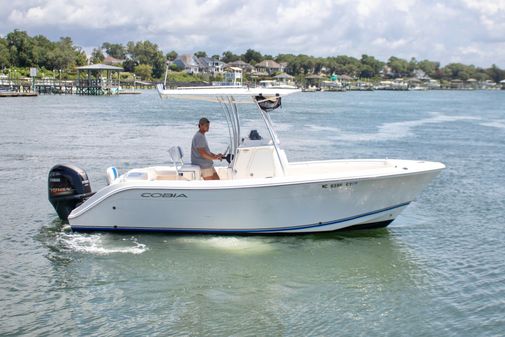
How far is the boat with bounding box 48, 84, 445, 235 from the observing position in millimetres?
10422

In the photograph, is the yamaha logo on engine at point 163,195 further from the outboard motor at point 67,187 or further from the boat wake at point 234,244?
the outboard motor at point 67,187

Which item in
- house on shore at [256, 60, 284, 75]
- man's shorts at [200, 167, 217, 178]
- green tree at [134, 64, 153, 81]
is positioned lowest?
man's shorts at [200, 167, 217, 178]

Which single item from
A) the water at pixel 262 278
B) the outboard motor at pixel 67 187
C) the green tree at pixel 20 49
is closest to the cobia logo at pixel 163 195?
the water at pixel 262 278

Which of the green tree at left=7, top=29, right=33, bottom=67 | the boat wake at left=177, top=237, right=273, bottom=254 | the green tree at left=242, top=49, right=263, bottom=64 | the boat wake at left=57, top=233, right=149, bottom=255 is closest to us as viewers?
the boat wake at left=57, top=233, right=149, bottom=255

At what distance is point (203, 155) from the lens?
11203mm

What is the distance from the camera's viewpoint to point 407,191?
11078mm

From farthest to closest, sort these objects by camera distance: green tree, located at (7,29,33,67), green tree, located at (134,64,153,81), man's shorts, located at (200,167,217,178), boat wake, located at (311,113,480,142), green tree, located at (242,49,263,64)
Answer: green tree, located at (242,49,263,64) < green tree, located at (134,64,153,81) < green tree, located at (7,29,33,67) < boat wake, located at (311,113,480,142) < man's shorts, located at (200,167,217,178)

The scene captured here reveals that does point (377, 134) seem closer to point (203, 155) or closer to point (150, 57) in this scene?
point (203, 155)

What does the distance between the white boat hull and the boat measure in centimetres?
2

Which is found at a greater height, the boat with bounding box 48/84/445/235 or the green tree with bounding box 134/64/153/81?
the green tree with bounding box 134/64/153/81

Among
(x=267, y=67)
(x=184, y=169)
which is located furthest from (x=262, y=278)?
(x=267, y=67)

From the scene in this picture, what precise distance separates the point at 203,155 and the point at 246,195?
1.35 metres

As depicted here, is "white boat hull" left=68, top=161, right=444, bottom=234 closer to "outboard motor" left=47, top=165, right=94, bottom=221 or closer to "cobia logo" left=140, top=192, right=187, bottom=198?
"cobia logo" left=140, top=192, right=187, bottom=198

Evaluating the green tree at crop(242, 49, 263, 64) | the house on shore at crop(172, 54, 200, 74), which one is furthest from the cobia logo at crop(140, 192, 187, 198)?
the green tree at crop(242, 49, 263, 64)
